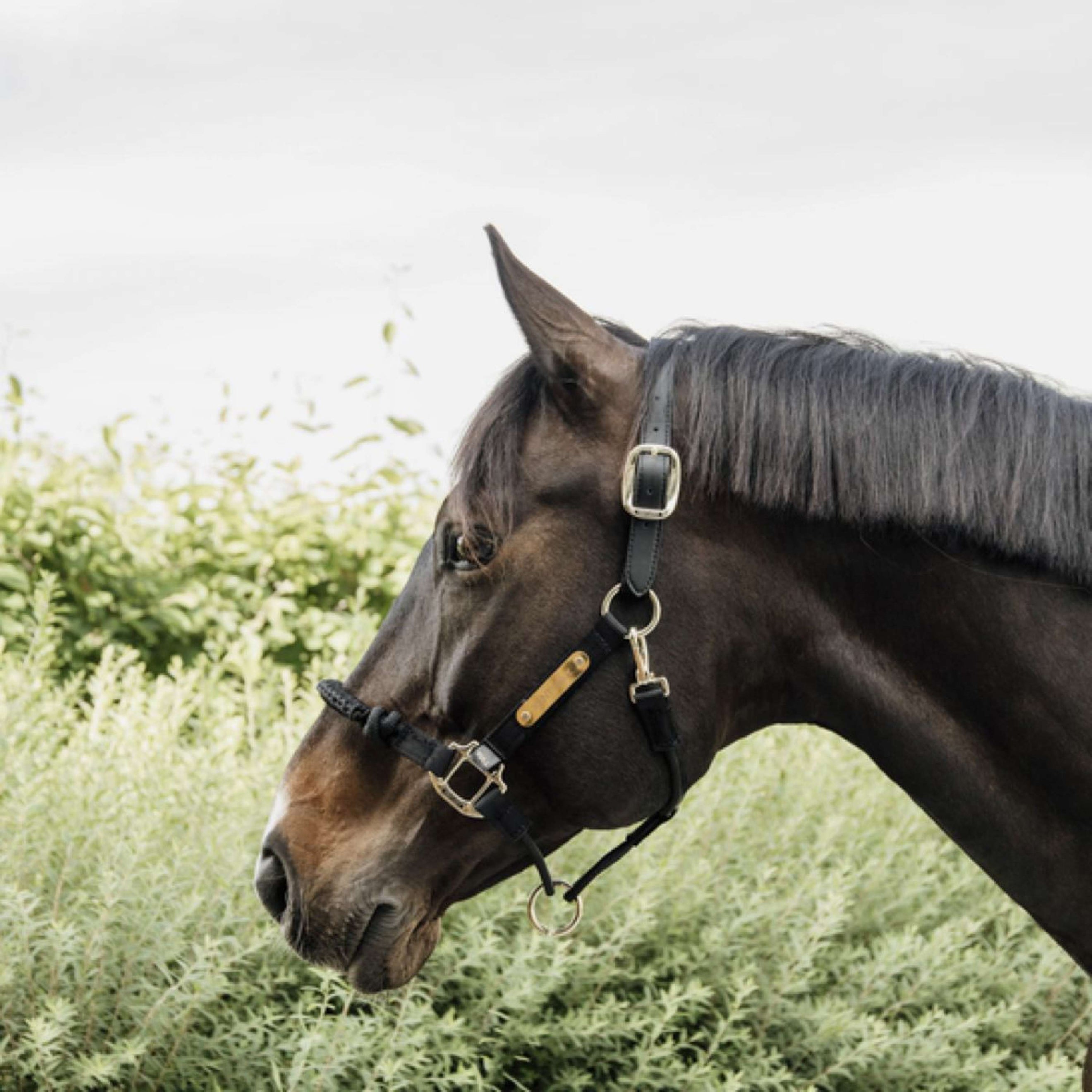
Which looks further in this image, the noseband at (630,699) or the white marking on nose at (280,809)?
the white marking on nose at (280,809)

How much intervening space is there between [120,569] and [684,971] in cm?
283

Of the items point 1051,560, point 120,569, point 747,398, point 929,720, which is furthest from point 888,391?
point 120,569

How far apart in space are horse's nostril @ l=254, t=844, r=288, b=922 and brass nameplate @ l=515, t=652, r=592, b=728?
0.51m

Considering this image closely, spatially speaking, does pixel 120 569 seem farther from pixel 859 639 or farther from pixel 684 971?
pixel 859 639

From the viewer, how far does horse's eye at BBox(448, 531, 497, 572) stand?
6.47 ft

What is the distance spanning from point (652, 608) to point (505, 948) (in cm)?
170

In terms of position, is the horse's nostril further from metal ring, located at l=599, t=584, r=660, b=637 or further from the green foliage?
the green foliage

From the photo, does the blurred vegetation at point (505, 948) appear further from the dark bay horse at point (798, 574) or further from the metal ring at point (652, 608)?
the metal ring at point (652, 608)

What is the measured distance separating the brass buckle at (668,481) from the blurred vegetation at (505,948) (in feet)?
4.36

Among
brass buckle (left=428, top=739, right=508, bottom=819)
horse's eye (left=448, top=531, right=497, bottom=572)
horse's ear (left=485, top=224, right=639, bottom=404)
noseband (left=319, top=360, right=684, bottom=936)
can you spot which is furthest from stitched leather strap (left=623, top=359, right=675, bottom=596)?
brass buckle (left=428, top=739, right=508, bottom=819)

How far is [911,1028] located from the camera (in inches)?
134

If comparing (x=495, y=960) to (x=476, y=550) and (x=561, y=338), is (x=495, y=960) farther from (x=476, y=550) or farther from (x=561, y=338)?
(x=561, y=338)

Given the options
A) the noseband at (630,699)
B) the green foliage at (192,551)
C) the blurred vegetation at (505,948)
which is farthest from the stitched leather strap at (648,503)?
the green foliage at (192,551)

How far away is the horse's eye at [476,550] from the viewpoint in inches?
77.6
